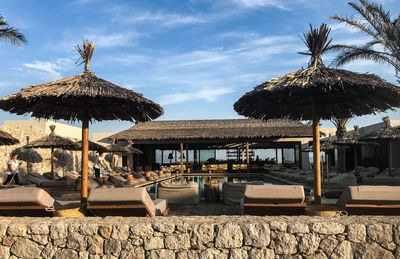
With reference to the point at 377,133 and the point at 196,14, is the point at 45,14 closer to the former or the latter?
the point at 196,14

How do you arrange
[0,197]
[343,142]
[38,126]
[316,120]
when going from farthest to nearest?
[38,126] < [343,142] < [316,120] < [0,197]

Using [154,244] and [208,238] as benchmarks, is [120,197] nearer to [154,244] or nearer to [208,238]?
[154,244]

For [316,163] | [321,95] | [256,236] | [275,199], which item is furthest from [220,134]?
[256,236]

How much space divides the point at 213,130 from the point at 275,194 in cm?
1861

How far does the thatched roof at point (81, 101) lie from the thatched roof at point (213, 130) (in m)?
14.8

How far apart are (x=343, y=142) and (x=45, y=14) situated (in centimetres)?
1347

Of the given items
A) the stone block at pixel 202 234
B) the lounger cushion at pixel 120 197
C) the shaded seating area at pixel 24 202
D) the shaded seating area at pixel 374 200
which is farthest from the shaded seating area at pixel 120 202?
the shaded seating area at pixel 374 200

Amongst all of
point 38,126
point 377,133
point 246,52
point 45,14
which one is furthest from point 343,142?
point 38,126

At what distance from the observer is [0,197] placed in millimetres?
3854

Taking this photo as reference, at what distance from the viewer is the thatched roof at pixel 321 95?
14.8 feet

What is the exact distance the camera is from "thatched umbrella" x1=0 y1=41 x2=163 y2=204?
14.7 feet

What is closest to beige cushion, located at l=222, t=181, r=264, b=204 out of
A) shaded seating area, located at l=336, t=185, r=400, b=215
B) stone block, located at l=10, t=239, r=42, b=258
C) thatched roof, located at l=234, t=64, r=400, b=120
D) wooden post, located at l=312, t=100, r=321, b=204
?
thatched roof, located at l=234, t=64, r=400, b=120

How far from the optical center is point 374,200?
146 inches

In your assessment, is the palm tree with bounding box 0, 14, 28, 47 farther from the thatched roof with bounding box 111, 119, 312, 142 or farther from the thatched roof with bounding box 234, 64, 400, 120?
the thatched roof with bounding box 111, 119, 312, 142
